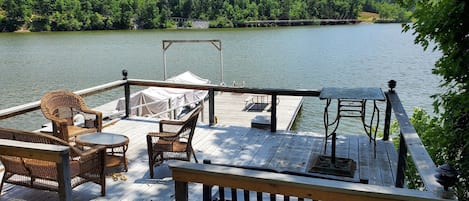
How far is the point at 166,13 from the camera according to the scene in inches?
2849

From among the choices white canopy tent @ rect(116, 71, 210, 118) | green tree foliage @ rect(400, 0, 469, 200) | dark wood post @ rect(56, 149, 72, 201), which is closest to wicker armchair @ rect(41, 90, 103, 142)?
dark wood post @ rect(56, 149, 72, 201)

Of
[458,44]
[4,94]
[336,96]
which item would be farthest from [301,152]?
[4,94]

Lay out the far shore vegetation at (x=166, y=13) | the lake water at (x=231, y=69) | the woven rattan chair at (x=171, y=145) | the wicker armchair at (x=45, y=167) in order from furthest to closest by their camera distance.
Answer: the far shore vegetation at (x=166, y=13), the lake water at (x=231, y=69), the woven rattan chair at (x=171, y=145), the wicker armchair at (x=45, y=167)

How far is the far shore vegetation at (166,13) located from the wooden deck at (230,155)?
63.4 m

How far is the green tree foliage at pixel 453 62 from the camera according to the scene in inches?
94.2

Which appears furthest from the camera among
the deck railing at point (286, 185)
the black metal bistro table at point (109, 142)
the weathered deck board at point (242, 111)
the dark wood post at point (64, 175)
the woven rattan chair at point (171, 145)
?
the weathered deck board at point (242, 111)

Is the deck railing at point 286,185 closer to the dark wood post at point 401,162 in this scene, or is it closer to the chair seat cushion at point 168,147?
the dark wood post at point 401,162

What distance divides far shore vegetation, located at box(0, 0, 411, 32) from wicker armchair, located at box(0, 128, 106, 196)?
6498 centimetres

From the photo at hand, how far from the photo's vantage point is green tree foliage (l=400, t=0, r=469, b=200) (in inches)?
94.2

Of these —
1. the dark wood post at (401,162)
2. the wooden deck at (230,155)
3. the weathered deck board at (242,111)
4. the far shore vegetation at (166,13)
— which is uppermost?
the far shore vegetation at (166,13)

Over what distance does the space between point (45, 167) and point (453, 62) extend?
304 centimetres

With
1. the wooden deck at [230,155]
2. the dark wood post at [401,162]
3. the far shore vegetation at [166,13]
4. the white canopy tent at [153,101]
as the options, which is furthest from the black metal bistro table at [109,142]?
the far shore vegetation at [166,13]

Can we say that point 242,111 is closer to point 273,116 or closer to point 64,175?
point 273,116

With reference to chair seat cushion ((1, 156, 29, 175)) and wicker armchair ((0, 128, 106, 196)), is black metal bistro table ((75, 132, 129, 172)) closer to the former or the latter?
wicker armchair ((0, 128, 106, 196))
